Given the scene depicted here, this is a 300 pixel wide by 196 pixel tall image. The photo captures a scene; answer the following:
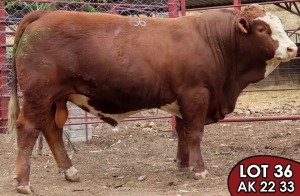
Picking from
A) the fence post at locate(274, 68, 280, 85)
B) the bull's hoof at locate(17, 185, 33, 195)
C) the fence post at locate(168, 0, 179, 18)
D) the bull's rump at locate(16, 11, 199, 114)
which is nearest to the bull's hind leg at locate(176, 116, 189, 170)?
the bull's rump at locate(16, 11, 199, 114)

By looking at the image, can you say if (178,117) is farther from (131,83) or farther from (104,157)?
(104,157)

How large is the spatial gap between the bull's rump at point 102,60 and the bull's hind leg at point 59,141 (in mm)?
372

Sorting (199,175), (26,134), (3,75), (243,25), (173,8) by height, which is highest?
(243,25)

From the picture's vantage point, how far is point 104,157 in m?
6.08

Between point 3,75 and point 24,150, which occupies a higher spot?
point 24,150

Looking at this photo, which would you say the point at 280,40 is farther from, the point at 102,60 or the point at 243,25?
the point at 102,60

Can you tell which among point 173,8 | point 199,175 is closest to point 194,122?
point 199,175

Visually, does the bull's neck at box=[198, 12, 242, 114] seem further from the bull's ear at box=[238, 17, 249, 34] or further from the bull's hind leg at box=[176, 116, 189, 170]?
the bull's hind leg at box=[176, 116, 189, 170]

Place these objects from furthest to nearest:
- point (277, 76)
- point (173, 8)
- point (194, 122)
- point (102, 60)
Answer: point (277, 76), point (173, 8), point (194, 122), point (102, 60)

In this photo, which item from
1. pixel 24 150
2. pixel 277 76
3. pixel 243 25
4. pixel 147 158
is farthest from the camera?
pixel 277 76

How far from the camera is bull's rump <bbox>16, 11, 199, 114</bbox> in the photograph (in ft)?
14.3

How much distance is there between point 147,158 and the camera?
598 centimetres

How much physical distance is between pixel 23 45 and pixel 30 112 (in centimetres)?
58

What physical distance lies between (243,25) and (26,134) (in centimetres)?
215
